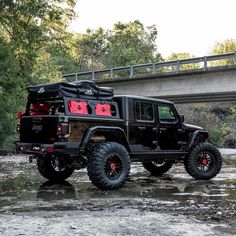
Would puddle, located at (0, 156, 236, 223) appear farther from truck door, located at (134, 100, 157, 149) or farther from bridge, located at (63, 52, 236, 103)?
bridge, located at (63, 52, 236, 103)

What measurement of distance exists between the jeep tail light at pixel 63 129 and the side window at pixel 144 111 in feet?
7.10

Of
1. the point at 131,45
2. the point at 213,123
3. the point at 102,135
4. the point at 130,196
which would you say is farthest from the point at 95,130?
the point at 131,45

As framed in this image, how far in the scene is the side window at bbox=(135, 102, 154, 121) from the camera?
1050 cm

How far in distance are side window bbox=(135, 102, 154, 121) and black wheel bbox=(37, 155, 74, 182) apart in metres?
2.24

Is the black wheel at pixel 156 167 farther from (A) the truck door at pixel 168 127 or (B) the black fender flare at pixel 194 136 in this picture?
(A) the truck door at pixel 168 127

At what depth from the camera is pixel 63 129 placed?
8.87 m

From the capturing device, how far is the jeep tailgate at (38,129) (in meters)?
9.18

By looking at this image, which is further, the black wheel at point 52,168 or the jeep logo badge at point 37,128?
the black wheel at point 52,168

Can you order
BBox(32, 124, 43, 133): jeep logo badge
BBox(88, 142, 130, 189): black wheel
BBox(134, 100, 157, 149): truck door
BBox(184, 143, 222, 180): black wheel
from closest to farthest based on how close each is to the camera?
BBox(88, 142, 130, 189): black wheel
BBox(32, 124, 43, 133): jeep logo badge
BBox(134, 100, 157, 149): truck door
BBox(184, 143, 222, 180): black wheel

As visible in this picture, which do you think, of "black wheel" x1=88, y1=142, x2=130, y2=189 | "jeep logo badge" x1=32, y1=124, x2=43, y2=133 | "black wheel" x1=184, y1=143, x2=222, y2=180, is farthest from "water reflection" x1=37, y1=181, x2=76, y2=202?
"black wheel" x1=184, y1=143, x2=222, y2=180

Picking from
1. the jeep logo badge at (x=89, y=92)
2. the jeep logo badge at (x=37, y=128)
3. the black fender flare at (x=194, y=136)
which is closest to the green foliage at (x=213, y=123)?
the black fender flare at (x=194, y=136)

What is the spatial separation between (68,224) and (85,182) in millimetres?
4877

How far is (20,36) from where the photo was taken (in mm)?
24031

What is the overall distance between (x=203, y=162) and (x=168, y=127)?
1501 millimetres
